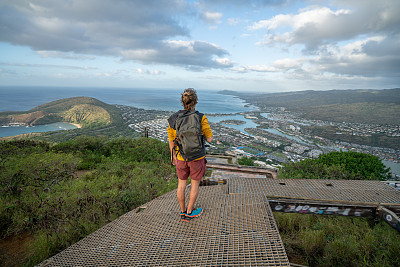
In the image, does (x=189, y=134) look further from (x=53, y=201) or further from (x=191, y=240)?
(x=53, y=201)

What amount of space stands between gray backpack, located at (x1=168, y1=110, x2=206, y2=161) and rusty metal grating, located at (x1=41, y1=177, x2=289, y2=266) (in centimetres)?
87

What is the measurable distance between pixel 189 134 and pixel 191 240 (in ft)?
3.82

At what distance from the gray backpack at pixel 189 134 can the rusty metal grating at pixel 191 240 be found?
87cm

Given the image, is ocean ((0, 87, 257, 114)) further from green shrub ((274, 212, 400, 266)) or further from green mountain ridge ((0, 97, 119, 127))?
green shrub ((274, 212, 400, 266))

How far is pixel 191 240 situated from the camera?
196cm

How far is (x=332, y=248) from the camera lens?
2.25m

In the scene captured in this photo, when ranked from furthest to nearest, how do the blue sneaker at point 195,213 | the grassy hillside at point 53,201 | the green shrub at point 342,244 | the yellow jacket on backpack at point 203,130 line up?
the grassy hillside at point 53,201, the blue sneaker at point 195,213, the yellow jacket on backpack at point 203,130, the green shrub at point 342,244

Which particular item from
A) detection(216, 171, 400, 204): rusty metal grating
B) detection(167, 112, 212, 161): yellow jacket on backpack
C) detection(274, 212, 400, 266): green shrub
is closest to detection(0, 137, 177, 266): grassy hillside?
detection(167, 112, 212, 161): yellow jacket on backpack

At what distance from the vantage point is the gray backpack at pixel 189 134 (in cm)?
211

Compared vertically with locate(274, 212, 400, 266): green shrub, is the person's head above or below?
above

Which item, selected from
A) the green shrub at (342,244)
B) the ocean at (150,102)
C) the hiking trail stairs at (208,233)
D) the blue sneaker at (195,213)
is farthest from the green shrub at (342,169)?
the ocean at (150,102)

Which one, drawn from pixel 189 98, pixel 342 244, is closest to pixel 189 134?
pixel 189 98

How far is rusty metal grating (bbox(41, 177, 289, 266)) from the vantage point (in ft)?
5.44

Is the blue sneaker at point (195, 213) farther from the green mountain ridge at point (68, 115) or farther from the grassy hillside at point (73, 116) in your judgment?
the green mountain ridge at point (68, 115)
